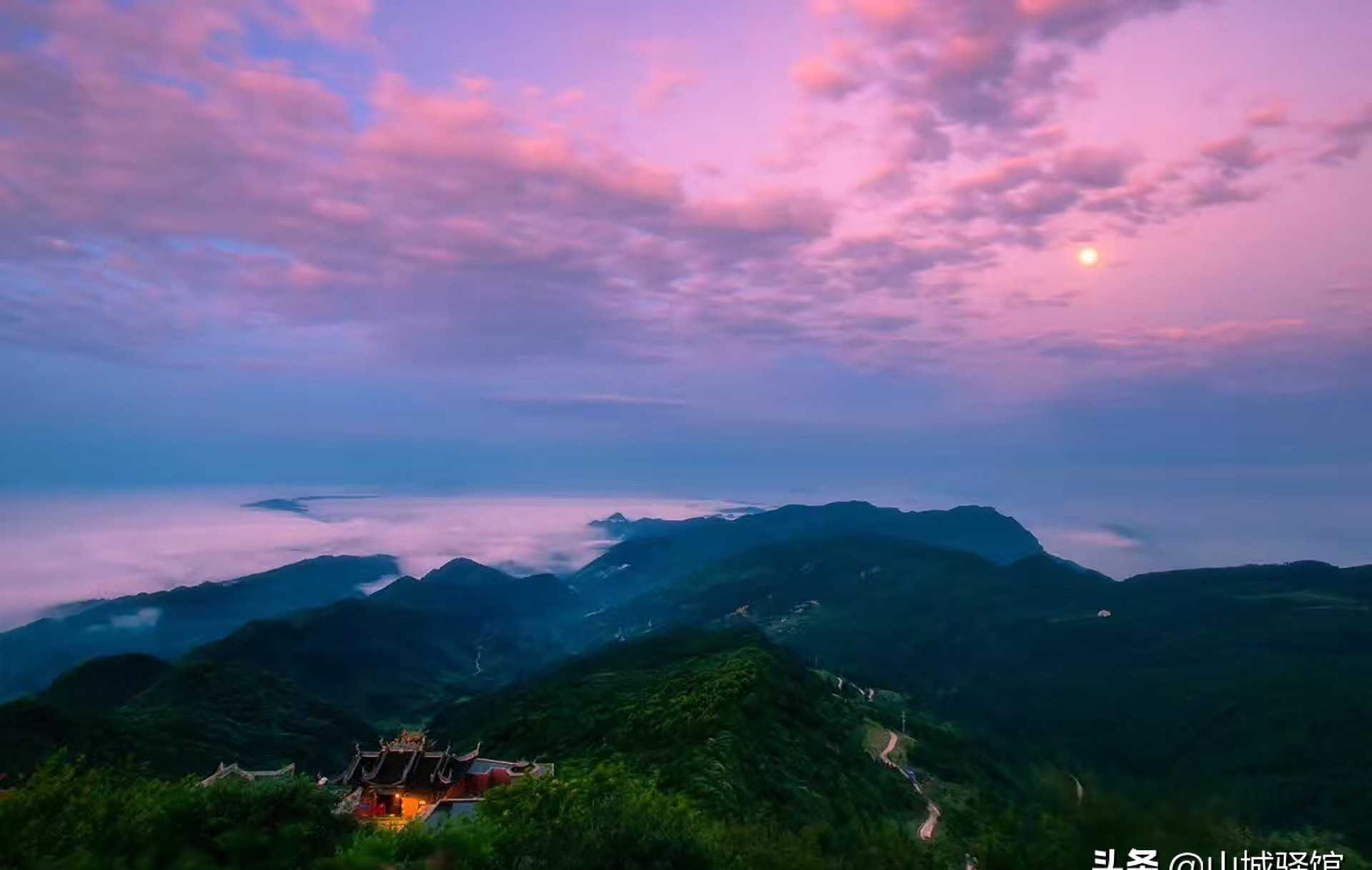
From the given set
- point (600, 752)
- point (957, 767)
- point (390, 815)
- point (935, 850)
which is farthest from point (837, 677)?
point (935, 850)

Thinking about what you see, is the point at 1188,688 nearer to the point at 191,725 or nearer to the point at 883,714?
the point at 883,714

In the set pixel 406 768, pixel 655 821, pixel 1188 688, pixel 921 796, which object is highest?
pixel 655 821

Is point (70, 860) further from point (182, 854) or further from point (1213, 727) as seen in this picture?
point (1213, 727)

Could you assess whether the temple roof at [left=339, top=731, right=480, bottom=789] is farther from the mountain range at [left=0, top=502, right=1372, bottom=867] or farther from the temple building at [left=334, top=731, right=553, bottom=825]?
the mountain range at [left=0, top=502, right=1372, bottom=867]

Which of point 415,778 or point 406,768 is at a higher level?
point 406,768

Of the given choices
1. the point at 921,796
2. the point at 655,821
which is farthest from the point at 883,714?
the point at 655,821

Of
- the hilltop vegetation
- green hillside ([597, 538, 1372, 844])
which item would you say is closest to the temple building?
the hilltop vegetation
